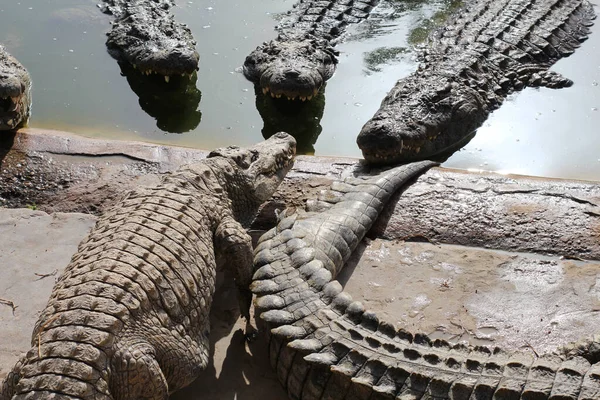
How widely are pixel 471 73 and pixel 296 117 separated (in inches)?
71.2

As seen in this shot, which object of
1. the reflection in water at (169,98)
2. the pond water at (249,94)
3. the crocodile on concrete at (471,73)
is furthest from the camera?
the reflection in water at (169,98)

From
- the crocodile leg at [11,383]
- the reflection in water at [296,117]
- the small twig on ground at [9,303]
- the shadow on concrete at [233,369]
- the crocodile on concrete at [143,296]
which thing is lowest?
the small twig on ground at [9,303]

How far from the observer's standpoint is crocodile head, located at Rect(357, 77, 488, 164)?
576 centimetres

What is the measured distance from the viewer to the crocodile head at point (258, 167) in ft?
15.2

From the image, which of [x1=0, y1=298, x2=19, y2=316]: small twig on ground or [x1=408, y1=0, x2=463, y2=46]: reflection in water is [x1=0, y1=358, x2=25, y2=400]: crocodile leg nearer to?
[x1=0, y1=298, x2=19, y2=316]: small twig on ground

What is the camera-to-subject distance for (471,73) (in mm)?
7039

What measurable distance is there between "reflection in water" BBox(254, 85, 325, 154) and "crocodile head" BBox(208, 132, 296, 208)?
1652mm

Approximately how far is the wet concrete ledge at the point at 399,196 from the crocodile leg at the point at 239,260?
2.88 ft

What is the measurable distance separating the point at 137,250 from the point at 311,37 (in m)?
5.16

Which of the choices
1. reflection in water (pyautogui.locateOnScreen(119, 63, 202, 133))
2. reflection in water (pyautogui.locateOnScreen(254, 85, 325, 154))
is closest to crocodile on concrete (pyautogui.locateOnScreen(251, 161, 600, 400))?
reflection in water (pyautogui.locateOnScreen(254, 85, 325, 154))

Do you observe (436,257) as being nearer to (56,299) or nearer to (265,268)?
(265,268)

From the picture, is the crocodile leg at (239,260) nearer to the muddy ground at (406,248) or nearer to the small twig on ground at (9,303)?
the muddy ground at (406,248)

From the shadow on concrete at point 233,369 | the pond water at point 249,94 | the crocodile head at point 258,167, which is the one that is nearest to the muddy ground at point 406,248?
the shadow on concrete at point 233,369

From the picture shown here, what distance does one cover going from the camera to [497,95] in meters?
7.18
